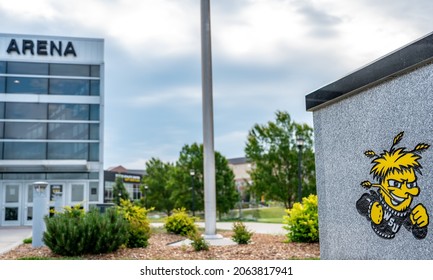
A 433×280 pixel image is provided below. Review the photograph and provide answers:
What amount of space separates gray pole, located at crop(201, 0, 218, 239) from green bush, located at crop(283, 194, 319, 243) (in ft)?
8.63

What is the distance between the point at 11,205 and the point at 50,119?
5.65m

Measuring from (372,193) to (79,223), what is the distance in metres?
6.80

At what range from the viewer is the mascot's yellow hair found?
6.14 metres

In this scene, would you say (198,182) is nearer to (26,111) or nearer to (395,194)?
(26,111)

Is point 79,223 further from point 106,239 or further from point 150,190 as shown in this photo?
point 150,190

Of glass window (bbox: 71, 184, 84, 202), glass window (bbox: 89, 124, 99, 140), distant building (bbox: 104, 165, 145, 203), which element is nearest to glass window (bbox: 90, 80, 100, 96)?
glass window (bbox: 89, 124, 99, 140)

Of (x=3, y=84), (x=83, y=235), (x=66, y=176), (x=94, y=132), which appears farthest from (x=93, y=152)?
(x=83, y=235)

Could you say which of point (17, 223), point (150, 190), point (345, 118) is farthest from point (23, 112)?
point (345, 118)

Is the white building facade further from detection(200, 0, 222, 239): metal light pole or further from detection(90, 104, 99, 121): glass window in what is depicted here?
detection(200, 0, 222, 239): metal light pole

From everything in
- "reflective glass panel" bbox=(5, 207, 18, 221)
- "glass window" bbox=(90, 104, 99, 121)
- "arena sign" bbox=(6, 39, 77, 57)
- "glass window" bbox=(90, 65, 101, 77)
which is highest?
"arena sign" bbox=(6, 39, 77, 57)

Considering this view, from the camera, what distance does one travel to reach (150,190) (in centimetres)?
4456

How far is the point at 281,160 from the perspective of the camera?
1097 inches

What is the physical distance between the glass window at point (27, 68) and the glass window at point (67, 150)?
181 inches

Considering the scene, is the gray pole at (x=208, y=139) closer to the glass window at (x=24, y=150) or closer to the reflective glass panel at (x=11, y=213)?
the glass window at (x=24, y=150)
